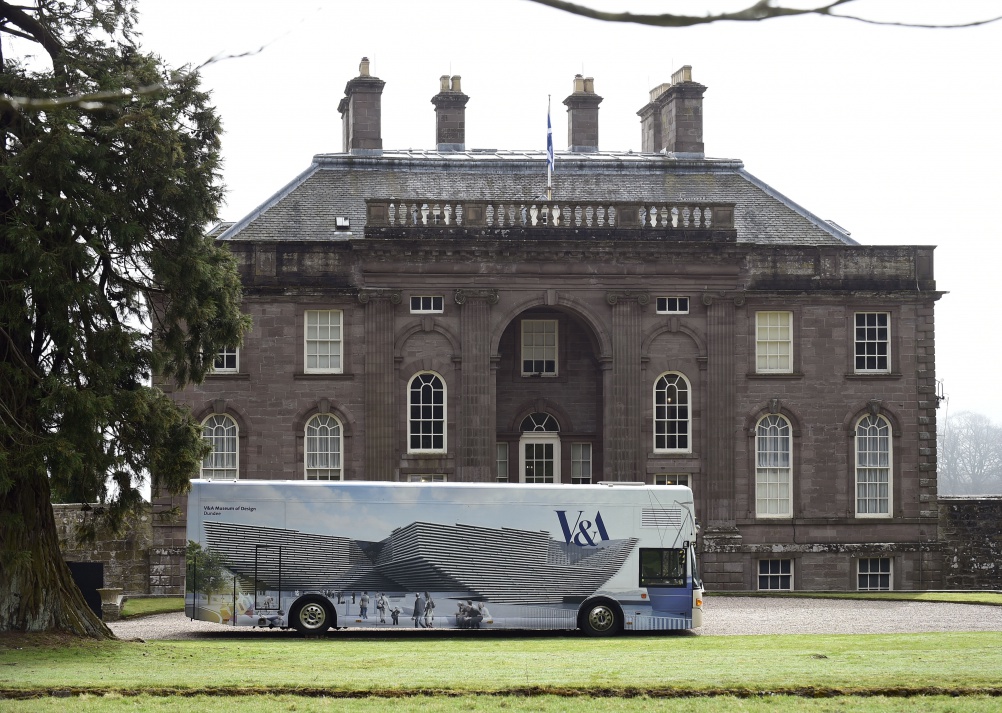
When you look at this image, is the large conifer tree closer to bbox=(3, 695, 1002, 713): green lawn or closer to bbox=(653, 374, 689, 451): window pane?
bbox=(3, 695, 1002, 713): green lawn

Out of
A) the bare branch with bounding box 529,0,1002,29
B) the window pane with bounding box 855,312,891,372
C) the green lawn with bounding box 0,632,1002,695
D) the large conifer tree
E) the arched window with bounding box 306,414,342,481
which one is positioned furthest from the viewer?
the window pane with bounding box 855,312,891,372

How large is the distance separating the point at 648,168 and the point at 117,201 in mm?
25912

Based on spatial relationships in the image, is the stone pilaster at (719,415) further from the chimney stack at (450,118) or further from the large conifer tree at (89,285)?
the large conifer tree at (89,285)

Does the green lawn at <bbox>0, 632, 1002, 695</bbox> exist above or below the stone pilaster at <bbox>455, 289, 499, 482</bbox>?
below

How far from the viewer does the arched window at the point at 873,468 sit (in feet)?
132

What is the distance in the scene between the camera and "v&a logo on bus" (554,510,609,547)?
26.6 metres

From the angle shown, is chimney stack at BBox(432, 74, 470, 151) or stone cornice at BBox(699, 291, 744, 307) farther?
chimney stack at BBox(432, 74, 470, 151)

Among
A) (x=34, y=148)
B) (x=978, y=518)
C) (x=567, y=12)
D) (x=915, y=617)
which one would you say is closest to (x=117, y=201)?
(x=34, y=148)

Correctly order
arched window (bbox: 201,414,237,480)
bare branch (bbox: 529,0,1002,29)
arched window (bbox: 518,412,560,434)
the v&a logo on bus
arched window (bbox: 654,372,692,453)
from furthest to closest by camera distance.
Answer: arched window (bbox: 518,412,560,434) < arched window (bbox: 654,372,692,453) < arched window (bbox: 201,414,237,480) < the v&a logo on bus < bare branch (bbox: 529,0,1002,29)

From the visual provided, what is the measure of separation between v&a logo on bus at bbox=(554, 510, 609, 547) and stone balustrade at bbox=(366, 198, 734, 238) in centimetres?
1438

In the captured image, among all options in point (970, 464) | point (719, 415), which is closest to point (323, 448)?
point (719, 415)

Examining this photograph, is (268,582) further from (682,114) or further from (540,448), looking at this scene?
(682,114)

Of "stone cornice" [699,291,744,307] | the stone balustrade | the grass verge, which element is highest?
the stone balustrade

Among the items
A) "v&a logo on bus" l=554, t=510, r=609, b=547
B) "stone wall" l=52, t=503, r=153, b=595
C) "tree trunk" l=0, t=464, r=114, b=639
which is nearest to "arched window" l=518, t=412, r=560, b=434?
"stone wall" l=52, t=503, r=153, b=595
